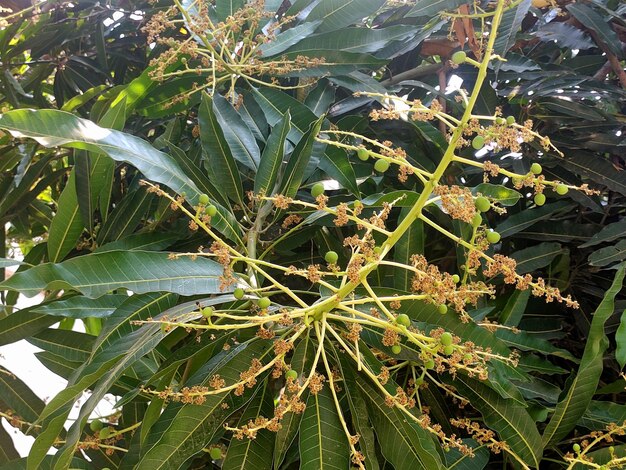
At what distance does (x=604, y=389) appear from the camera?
3.21 feet

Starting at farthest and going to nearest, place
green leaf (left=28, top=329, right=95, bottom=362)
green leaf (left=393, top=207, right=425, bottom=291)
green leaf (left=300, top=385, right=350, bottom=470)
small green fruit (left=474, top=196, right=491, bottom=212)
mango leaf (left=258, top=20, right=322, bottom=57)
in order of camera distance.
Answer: mango leaf (left=258, top=20, right=322, bottom=57)
green leaf (left=28, top=329, right=95, bottom=362)
green leaf (left=393, top=207, right=425, bottom=291)
green leaf (left=300, top=385, right=350, bottom=470)
small green fruit (left=474, top=196, right=491, bottom=212)

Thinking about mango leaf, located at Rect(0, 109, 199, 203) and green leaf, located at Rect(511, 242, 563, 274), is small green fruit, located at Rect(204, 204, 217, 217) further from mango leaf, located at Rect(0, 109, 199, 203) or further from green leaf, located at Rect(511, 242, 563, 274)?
green leaf, located at Rect(511, 242, 563, 274)

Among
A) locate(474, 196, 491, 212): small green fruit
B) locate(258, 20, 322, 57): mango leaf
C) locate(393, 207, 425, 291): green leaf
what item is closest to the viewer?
locate(474, 196, 491, 212): small green fruit

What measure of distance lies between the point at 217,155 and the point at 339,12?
42 cm

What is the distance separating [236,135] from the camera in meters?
1.02

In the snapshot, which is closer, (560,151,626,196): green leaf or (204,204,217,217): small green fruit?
(204,204,217,217): small green fruit

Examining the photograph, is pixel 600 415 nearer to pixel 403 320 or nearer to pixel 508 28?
pixel 403 320

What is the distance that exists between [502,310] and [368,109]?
53 cm

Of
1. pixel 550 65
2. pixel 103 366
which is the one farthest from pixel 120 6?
pixel 103 366

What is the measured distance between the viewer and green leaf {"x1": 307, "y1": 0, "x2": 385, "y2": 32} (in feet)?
3.69

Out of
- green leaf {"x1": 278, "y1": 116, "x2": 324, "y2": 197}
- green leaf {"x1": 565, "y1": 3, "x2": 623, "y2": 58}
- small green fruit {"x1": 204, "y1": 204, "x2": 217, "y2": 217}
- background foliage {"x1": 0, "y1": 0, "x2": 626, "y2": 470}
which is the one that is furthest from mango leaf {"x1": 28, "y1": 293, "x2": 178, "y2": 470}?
green leaf {"x1": 565, "y1": 3, "x2": 623, "y2": 58}

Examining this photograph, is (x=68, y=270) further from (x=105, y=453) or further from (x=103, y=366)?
(x=105, y=453)

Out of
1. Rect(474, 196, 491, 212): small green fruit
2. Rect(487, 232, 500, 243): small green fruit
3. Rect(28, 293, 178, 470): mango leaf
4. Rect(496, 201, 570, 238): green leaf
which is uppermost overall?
Rect(474, 196, 491, 212): small green fruit

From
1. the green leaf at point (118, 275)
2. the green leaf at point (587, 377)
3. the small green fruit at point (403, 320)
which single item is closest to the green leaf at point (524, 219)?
the green leaf at point (587, 377)
